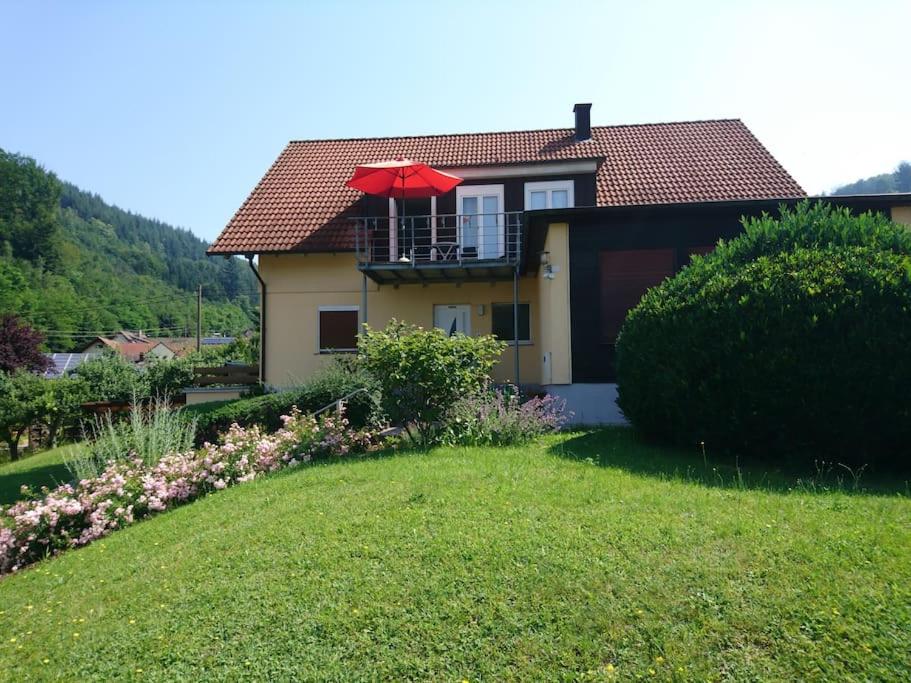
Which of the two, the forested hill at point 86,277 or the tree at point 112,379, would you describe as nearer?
the tree at point 112,379

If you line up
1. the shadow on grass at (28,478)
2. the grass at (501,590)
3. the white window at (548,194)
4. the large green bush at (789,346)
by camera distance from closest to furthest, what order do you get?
the grass at (501,590) < the large green bush at (789,346) < the shadow on grass at (28,478) < the white window at (548,194)

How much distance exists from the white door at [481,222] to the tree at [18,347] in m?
21.1

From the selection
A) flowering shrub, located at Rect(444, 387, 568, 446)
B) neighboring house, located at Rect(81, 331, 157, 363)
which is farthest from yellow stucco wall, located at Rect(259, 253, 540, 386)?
neighboring house, located at Rect(81, 331, 157, 363)

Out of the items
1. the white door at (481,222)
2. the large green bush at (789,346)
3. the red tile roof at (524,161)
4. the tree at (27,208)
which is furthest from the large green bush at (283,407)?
the tree at (27,208)


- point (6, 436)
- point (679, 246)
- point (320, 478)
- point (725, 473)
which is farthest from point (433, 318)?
point (6, 436)

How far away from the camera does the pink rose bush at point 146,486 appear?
6.07m

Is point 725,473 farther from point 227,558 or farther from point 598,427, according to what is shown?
point 227,558

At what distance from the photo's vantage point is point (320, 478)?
6418 millimetres

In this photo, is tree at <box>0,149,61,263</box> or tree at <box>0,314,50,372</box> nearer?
tree at <box>0,314,50,372</box>

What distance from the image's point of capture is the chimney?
706 inches

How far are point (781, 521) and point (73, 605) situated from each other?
525cm

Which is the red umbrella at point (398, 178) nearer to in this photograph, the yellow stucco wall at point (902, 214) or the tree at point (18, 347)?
the yellow stucco wall at point (902, 214)

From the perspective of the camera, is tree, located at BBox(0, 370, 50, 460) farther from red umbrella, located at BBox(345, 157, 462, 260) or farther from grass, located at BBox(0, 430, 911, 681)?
grass, located at BBox(0, 430, 911, 681)

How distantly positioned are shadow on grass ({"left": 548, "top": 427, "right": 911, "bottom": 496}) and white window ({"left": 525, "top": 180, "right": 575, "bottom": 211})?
9.77m
